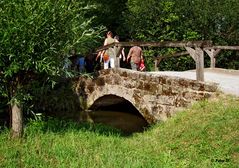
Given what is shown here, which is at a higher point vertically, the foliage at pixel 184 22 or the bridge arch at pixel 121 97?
the foliage at pixel 184 22

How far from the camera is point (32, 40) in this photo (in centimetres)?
946

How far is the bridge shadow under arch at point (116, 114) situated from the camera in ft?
53.2

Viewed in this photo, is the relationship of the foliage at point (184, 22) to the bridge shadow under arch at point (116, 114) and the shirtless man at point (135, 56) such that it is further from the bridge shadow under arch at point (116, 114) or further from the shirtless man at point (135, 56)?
the shirtless man at point (135, 56)

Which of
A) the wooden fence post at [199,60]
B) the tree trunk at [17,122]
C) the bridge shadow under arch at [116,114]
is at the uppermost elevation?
the wooden fence post at [199,60]

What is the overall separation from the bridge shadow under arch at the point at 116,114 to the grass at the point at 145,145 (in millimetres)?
4218

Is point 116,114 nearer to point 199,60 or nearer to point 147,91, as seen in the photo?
point 147,91

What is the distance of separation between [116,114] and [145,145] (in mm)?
8292

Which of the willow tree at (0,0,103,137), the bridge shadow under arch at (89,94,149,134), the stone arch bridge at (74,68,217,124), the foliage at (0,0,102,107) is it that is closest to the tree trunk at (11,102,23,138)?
the willow tree at (0,0,103,137)

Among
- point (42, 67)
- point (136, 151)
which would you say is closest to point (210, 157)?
point (136, 151)

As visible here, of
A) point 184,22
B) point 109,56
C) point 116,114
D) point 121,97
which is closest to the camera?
point 121,97

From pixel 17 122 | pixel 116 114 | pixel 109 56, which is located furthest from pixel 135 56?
pixel 17 122

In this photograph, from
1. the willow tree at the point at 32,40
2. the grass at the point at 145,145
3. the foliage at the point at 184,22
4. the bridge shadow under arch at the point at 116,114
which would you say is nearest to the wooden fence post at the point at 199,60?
the grass at the point at 145,145

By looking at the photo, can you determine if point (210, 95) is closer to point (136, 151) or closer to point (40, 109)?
point (136, 151)

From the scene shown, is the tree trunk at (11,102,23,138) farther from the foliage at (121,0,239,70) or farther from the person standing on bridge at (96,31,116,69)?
the foliage at (121,0,239,70)
